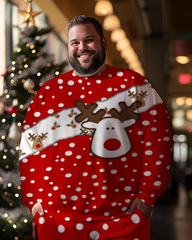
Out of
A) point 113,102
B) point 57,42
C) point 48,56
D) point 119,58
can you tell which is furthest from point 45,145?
point 119,58

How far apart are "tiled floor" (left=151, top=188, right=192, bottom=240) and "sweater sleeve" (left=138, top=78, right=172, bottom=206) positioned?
326 centimetres

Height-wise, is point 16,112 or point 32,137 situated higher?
point 16,112

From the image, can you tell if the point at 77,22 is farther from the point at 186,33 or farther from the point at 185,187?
the point at 185,187

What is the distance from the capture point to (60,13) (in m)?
5.07

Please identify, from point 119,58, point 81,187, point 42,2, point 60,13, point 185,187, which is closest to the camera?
point 81,187

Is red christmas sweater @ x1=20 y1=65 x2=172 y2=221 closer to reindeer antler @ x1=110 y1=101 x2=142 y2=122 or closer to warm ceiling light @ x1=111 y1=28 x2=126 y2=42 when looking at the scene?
reindeer antler @ x1=110 y1=101 x2=142 y2=122

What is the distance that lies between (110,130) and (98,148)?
0.10 m

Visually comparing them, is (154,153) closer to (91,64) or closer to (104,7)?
(91,64)

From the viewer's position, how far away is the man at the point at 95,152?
1.49 m

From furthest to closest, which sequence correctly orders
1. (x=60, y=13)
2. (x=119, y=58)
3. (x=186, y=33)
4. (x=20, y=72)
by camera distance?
(x=119, y=58), (x=186, y=33), (x=60, y=13), (x=20, y=72)

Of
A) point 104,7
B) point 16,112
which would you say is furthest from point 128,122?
point 104,7

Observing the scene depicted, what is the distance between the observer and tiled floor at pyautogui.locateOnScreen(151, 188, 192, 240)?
470cm

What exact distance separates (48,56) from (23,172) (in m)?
2.14

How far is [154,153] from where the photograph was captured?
5.02 feet
